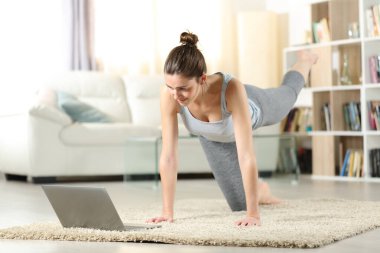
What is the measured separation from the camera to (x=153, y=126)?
6.66m

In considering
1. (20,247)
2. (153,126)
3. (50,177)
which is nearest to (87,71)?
(153,126)

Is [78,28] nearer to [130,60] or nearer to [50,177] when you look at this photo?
[130,60]

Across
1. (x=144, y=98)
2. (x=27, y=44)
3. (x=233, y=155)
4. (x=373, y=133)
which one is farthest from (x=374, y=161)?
(x=27, y=44)

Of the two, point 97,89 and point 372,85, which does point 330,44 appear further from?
point 97,89

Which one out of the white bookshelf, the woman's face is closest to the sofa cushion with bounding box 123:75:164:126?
the white bookshelf

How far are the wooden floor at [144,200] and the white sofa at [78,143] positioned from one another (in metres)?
0.18

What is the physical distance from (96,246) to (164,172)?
26.8 inches

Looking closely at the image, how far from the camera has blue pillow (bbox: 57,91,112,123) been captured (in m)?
6.31

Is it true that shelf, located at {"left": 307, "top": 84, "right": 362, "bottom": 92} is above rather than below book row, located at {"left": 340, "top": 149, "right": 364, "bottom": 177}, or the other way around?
above

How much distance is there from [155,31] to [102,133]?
5.88ft

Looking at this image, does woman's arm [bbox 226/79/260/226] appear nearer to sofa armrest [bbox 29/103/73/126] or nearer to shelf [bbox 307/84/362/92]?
sofa armrest [bbox 29/103/73/126]

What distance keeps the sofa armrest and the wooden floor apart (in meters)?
0.55

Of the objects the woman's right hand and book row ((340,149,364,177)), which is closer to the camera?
the woman's right hand

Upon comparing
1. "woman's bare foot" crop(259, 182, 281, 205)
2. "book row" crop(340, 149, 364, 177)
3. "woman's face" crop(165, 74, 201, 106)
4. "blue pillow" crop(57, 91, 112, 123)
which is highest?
"woman's face" crop(165, 74, 201, 106)
